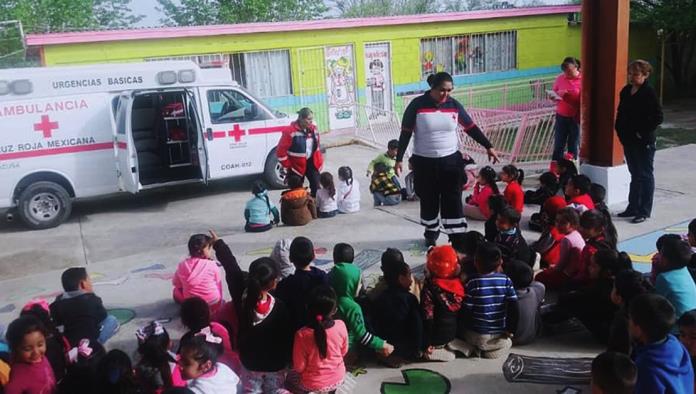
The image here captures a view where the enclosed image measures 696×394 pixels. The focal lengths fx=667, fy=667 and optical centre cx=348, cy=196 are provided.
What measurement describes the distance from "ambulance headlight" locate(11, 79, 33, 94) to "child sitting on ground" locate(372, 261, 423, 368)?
6.83 metres

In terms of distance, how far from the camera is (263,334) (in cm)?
417

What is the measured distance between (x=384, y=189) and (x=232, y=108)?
10.2 ft

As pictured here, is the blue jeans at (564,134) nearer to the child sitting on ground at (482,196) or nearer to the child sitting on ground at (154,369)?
the child sitting on ground at (482,196)

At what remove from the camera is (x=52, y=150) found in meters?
9.36

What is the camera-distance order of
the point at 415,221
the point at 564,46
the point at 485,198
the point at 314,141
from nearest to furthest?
the point at 485,198 < the point at 415,221 < the point at 314,141 < the point at 564,46

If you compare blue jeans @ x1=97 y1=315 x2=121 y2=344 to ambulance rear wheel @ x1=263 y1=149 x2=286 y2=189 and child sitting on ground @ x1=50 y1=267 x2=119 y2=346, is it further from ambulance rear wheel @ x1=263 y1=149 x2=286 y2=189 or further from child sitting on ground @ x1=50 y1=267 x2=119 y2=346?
ambulance rear wheel @ x1=263 y1=149 x2=286 y2=189

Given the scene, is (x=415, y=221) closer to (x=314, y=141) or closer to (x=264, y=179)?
(x=314, y=141)

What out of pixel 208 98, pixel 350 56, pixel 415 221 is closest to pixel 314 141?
pixel 415 221

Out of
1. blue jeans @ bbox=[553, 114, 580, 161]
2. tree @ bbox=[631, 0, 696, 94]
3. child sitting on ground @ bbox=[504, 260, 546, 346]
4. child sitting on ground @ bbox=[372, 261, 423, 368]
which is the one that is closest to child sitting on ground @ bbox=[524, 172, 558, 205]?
blue jeans @ bbox=[553, 114, 580, 161]

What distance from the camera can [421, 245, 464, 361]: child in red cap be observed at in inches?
176

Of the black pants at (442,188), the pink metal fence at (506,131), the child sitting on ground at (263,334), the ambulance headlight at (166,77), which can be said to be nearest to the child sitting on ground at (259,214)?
the black pants at (442,188)

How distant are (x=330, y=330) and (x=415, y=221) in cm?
442

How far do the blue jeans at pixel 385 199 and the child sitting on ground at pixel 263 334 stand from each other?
4.89 m

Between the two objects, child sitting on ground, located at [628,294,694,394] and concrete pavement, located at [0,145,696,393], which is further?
concrete pavement, located at [0,145,696,393]
